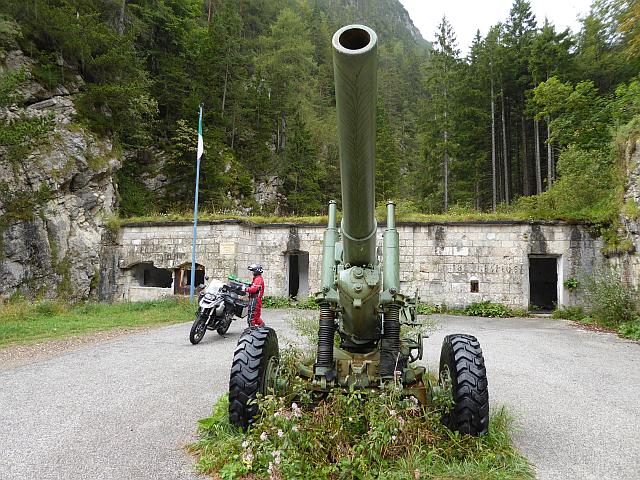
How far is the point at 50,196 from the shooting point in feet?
45.5

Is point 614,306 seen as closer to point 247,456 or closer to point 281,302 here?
point 281,302

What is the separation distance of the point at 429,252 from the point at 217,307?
742 cm

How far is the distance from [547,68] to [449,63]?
5442mm

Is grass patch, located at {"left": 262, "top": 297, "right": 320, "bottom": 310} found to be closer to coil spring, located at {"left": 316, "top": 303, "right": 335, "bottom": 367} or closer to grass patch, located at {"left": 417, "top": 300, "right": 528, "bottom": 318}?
grass patch, located at {"left": 417, "top": 300, "right": 528, "bottom": 318}

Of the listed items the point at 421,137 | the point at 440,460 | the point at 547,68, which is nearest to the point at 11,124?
the point at 440,460

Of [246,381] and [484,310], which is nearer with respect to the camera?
[246,381]

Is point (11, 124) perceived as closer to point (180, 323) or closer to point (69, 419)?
point (180, 323)

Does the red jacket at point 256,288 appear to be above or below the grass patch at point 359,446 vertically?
above

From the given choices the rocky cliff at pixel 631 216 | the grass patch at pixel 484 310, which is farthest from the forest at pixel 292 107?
the grass patch at pixel 484 310

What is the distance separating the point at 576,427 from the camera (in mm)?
3857

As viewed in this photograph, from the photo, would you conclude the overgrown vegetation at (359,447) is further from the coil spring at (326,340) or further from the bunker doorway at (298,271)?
the bunker doorway at (298,271)

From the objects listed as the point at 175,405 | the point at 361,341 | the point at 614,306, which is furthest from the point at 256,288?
the point at 614,306

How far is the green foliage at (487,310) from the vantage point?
1220cm

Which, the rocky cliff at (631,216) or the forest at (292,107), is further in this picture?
the forest at (292,107)
